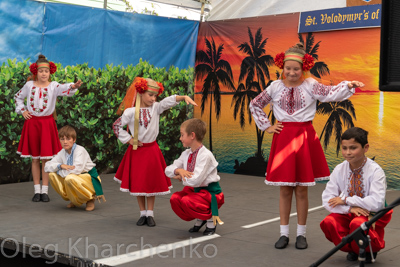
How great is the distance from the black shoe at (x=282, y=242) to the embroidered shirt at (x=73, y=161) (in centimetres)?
222

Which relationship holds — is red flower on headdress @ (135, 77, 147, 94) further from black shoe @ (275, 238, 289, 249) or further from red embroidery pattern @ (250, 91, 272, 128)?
black shoe @ (275, 238, 289, 249)

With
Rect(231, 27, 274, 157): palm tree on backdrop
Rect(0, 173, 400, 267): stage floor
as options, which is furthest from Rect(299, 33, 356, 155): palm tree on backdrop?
Rect(0, 173, 400, 267): stage floor

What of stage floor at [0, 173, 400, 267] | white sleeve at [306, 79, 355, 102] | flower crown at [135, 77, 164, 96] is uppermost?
flower crown at [135, 77, 164, 96]

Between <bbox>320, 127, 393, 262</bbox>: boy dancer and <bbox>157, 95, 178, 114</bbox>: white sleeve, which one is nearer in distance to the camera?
<bbox>320, 127, 393, 262</bbox>: boy dancer

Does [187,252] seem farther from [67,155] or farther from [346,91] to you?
[67,155]

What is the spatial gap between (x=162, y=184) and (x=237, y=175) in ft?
11.8

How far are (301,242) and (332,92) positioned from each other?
110 cm

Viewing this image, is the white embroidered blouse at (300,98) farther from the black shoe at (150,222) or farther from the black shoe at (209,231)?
the black shoe at (150,222)

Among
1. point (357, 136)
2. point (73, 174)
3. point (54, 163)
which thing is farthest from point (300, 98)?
point (54, 163)

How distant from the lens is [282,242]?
4.02m

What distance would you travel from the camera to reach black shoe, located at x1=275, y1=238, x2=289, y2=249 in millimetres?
3998

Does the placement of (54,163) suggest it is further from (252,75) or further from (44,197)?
(252,75)

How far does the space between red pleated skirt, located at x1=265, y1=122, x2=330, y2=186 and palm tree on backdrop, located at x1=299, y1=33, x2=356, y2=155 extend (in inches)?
133

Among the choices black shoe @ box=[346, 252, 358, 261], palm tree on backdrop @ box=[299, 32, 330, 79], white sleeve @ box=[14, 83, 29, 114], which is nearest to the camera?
black shoe @ box=[346, 252, 358, 261]
